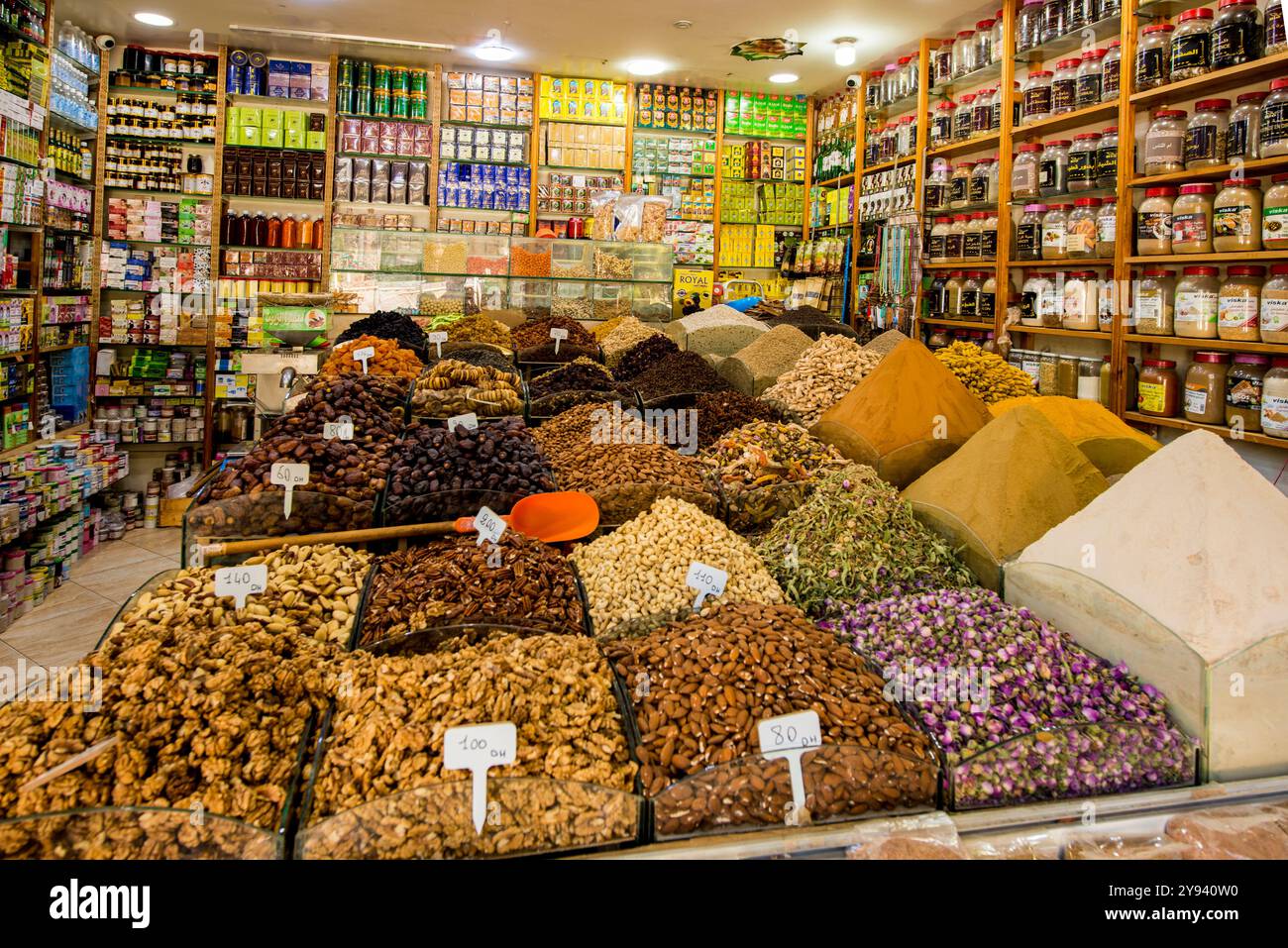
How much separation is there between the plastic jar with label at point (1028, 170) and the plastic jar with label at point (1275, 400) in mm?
1590

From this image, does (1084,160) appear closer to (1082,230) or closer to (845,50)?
(1082,230)

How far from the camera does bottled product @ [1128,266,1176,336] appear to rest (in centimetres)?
355

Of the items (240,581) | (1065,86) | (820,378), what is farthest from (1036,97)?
(240,581)

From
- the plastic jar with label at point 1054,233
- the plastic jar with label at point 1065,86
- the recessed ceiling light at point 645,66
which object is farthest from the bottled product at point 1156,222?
the recessed ceiling light at point 645,66

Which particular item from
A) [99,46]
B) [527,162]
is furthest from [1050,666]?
[99,46]

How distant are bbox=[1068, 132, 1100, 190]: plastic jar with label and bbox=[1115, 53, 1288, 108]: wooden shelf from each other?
22 cm

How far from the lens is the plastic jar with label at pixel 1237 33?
10.5 ft

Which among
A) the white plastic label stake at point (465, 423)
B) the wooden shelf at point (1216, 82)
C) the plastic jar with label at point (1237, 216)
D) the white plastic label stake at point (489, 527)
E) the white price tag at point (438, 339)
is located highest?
the wooden shelf at point (1216, 82)

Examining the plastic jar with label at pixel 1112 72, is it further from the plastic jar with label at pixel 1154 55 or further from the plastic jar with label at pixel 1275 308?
the plastic jar with label at pixel 1275 308

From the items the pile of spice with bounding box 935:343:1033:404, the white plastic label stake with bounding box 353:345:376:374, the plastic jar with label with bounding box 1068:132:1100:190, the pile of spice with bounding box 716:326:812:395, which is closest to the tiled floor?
the white plastic label stake with bounding box 353:345:376:374

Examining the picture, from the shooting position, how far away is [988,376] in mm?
3559

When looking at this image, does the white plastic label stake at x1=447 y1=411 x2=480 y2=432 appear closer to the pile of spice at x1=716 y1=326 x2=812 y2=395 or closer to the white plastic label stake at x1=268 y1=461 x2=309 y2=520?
the white plastic label stake at x1=268 y1=461 x2=309 y2=520

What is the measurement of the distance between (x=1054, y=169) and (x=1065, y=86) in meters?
0.38
